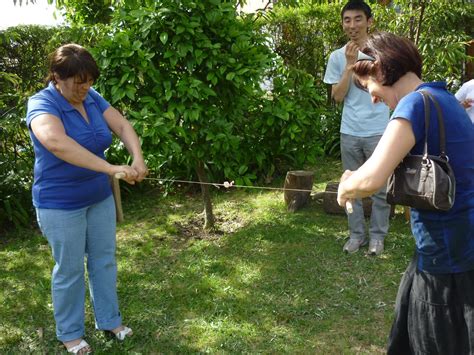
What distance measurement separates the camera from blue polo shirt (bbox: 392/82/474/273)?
6.31 feet

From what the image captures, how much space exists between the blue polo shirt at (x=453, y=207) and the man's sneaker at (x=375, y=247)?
7.41ft

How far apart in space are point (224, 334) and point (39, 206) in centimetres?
137

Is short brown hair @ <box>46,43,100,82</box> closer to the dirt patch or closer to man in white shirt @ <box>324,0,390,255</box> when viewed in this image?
man in white shirt @ <box>324,0,390,255</box>

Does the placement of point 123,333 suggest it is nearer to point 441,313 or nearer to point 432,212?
point 441,313

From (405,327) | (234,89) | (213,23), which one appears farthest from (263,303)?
(213,23)

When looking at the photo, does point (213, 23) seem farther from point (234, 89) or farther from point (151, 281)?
point (151, 281)

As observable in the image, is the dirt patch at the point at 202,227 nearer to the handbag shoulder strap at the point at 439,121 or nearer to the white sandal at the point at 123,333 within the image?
the white sandal at the point at 123,333

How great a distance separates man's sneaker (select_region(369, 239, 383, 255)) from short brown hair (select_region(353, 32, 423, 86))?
8.07 feet

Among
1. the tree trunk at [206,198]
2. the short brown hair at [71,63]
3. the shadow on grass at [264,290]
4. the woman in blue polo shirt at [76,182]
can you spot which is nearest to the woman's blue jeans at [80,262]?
the woman in blue polo shirt at [76,182]

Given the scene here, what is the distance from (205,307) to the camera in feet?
12.1

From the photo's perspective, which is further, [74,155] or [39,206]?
[39,206]

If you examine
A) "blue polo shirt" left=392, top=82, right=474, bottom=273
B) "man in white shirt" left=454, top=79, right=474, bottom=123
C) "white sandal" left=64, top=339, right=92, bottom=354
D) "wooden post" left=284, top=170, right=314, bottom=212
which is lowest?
"white sandal" left=64, top=339, right=92, bottom=354

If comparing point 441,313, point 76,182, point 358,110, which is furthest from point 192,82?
point 441,313

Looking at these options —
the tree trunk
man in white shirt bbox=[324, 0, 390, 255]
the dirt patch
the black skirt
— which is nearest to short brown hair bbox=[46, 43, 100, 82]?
the black skirt
